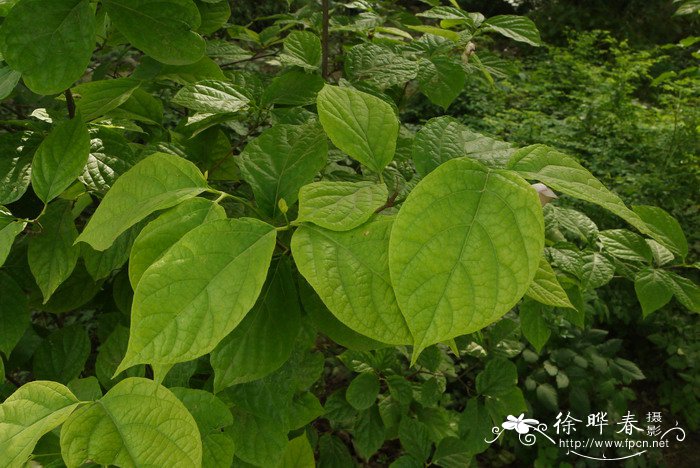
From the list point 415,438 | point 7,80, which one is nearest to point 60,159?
point 7,80

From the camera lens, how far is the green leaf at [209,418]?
62 centimetres

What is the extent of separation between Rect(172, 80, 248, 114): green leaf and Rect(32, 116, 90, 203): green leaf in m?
0.13

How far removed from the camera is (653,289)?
3.19 ft

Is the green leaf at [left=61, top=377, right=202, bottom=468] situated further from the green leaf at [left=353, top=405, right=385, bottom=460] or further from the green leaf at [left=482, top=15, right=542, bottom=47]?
the green leaf at [left=353, top=405, right=385, bottom=460]

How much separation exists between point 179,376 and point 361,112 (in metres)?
0.42

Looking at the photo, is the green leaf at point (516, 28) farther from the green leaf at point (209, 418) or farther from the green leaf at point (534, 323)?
the green leaf at point (209, 418)

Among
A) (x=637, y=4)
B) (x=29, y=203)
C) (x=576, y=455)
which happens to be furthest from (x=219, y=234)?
(x=637, y=4)

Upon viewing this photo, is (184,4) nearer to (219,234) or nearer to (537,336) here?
(219,234)

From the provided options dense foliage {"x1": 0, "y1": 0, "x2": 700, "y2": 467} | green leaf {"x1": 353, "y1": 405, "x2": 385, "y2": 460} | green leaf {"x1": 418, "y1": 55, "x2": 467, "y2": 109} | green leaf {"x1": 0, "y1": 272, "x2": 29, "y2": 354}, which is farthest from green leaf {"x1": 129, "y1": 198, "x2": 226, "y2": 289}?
green leaf {"x1": 353, "y1": 405, "x2": 385, "y2": 460}

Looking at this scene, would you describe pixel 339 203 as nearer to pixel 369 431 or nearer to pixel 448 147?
pixel 448 147

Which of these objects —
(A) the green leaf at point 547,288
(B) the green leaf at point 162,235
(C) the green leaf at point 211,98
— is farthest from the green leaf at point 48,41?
(A) the green leaf at point 547,288

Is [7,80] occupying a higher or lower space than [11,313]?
higher

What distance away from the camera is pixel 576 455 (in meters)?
2.68

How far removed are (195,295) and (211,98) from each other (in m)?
0.45
